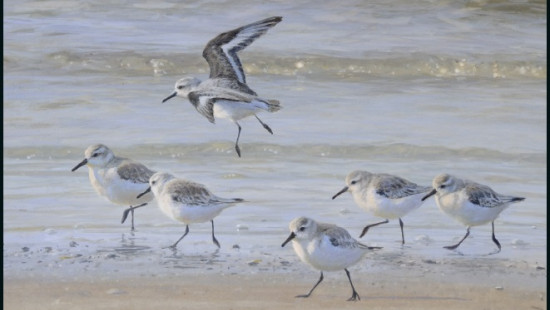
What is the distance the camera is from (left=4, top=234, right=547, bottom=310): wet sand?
3984 mm

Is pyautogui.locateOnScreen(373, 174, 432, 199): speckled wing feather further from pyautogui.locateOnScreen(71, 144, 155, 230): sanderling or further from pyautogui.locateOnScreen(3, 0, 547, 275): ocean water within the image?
pyautogui.locateOnScreen(71, 144, 155, 230): sanderling

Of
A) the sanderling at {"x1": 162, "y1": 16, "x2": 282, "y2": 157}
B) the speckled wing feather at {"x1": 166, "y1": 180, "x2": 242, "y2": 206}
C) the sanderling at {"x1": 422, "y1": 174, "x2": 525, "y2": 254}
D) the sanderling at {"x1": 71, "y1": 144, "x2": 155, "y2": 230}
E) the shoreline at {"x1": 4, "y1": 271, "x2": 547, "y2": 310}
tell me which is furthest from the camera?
the sanderling at {"x1": 71, "y1": 144, "x2": 155, "y2": 230}

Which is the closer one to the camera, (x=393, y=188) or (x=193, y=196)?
(x=193, y=196)

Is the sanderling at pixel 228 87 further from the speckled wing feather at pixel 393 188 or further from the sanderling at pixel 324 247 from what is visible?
the speckled wing feather at pixel 393 188

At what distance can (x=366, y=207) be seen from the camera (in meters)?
4.89

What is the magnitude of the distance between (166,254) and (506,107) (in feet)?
11.5

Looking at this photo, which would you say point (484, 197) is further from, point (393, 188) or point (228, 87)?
point (228, 87)

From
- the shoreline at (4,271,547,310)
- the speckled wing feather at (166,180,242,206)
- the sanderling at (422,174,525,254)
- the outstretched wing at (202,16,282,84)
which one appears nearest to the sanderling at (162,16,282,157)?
the outstretched wing at (202,16,282,84)

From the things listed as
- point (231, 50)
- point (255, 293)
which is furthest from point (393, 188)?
point (255, 293)

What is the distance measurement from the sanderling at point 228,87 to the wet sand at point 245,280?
1.51ft

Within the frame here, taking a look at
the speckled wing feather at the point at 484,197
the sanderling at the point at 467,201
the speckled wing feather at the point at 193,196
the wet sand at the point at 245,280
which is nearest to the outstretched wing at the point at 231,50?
the speckled wing feather at the point at 193,196

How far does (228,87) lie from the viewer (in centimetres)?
474

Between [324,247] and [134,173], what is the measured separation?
4.42 ft

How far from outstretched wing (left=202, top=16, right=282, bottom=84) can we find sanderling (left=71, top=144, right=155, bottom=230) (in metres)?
0.57
